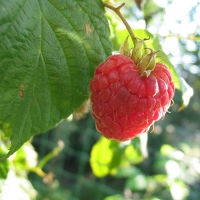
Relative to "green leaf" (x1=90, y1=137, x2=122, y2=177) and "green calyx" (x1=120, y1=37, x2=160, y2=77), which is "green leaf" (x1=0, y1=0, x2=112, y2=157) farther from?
"green leaf" (x1=90, y1=137, x2=122, y2=177)

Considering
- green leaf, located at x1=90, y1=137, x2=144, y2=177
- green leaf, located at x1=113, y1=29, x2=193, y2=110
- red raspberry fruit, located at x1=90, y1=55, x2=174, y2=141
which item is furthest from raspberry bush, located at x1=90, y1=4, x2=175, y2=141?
green leaf, located at x1=90, y1=137, x2=144, y2=177

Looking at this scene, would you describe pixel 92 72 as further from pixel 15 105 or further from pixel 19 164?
pixel 19 164

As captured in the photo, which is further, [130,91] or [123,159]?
[123,159]

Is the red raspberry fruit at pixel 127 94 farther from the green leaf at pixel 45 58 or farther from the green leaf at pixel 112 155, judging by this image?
the green leaf at pixel 112 155

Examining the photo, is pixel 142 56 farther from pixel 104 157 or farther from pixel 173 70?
pixel 104 157

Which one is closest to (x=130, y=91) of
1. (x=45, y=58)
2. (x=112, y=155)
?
(x=45, y=58)

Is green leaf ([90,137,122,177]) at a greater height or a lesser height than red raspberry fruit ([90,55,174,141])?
lesser

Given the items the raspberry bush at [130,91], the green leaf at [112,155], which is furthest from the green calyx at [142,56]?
the green leaf at [112,155]
